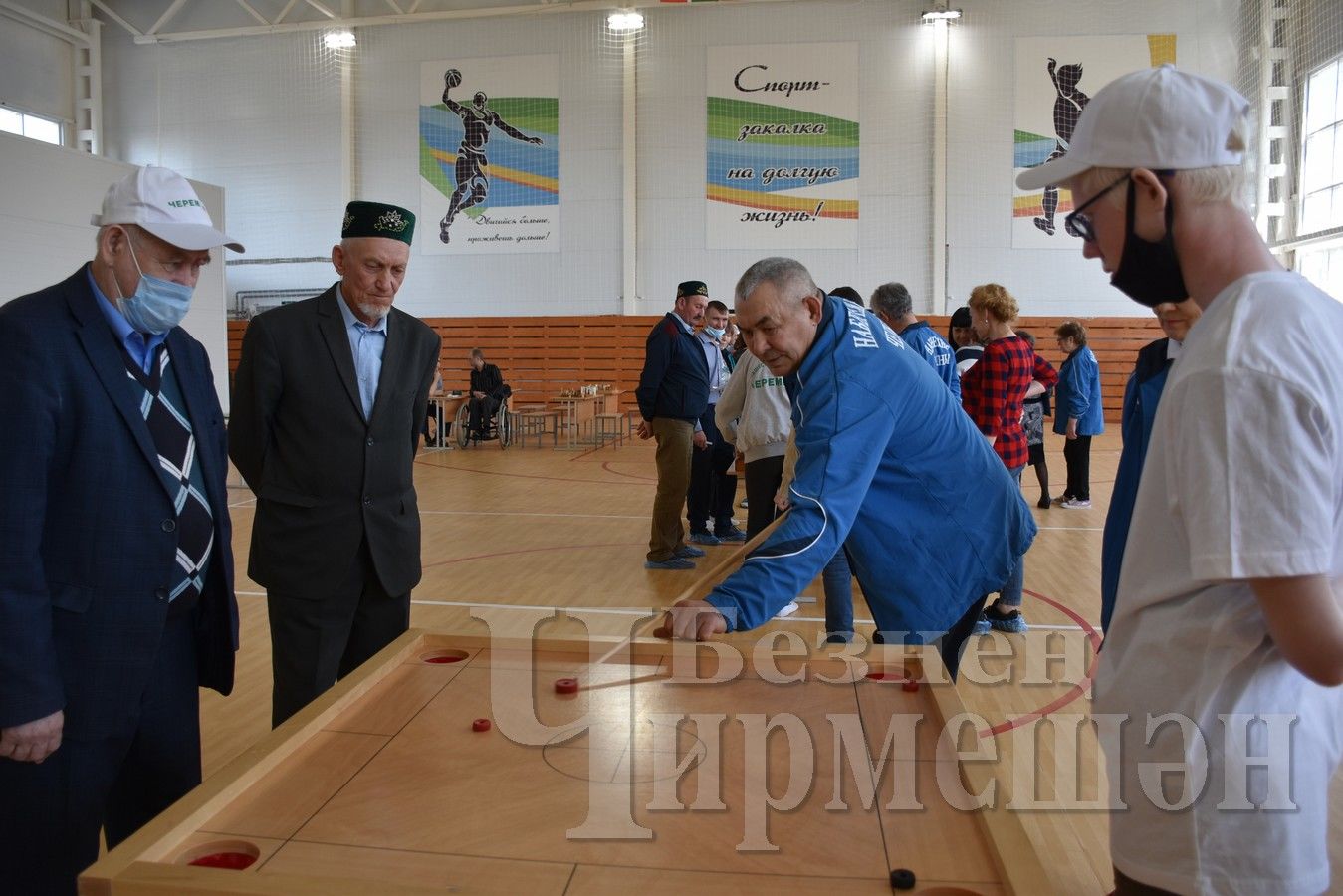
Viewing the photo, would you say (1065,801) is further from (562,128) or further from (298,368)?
(562,128)

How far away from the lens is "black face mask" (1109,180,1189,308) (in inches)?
43.3

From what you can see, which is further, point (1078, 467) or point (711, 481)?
point (1078, 467)

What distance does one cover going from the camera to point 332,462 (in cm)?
264

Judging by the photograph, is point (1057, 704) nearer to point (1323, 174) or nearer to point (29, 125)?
point (1323, 174)

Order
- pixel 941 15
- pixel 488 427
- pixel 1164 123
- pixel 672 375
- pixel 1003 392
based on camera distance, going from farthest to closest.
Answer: pixel 941 15 < pixel 488 427 < pixel 672 375 < pixel 1003 392 < pixel 1164 123

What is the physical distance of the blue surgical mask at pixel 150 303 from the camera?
1.90 meters

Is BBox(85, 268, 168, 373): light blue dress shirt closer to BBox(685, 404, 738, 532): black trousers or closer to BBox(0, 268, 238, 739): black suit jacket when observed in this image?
BBox(0, 268, 238, 739): black suit jacket

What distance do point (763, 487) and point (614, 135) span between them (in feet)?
40.3

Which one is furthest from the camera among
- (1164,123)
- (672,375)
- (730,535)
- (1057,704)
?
(730,535)

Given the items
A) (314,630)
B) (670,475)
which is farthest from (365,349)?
(670,475)

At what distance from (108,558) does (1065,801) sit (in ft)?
8.69

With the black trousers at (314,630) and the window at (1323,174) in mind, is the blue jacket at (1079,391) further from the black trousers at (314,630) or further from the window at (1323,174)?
the black trousers at (314,630)

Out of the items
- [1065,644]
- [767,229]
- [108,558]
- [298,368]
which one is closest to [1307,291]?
[108,558]

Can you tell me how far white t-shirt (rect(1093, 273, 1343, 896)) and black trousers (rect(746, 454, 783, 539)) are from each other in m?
4.07
